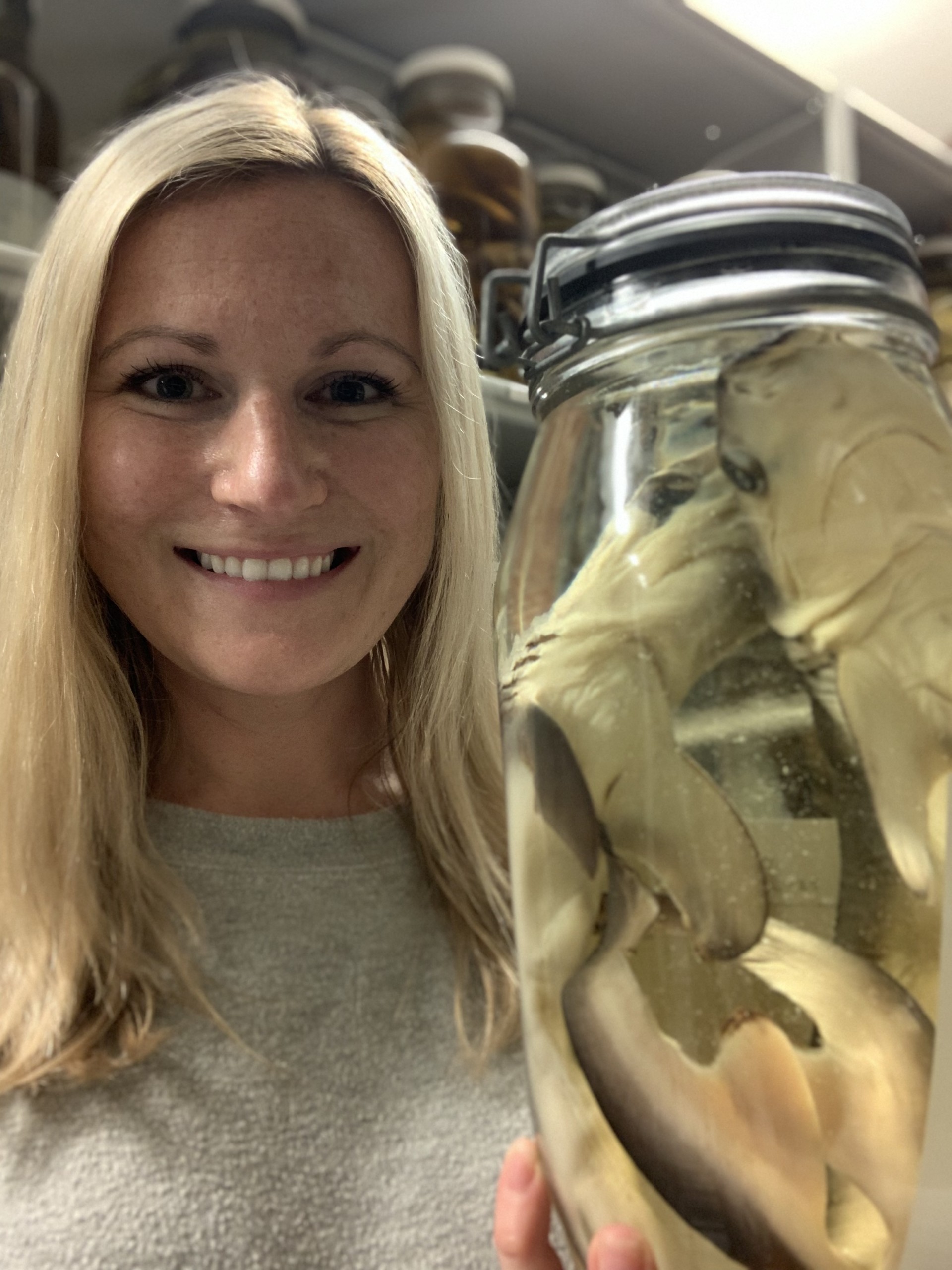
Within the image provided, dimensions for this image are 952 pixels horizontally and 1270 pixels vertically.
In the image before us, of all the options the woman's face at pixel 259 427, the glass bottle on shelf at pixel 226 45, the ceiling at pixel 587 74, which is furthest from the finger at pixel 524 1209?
the ceiling at pixel 587 74

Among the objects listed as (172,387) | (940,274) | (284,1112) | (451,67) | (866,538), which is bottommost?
(284,1112)

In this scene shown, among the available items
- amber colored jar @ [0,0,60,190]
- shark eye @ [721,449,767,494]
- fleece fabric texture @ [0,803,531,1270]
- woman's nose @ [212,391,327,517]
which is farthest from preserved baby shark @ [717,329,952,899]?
amber colored jar @ [0,0,60,190]

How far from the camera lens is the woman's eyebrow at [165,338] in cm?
49

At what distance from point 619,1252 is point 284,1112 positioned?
358 millimetres

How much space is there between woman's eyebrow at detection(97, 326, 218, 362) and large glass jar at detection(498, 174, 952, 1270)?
11.2 inches

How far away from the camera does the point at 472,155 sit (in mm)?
886

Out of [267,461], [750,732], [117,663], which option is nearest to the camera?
[750,732]

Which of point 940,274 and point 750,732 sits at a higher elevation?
point 940,274

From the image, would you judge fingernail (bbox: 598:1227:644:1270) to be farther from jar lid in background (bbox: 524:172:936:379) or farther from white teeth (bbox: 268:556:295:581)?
white teeth (bbox: 268:556:295:581)

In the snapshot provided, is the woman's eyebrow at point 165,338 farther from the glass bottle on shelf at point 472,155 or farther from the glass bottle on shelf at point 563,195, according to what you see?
the glass bottle on shelf at point 563,195

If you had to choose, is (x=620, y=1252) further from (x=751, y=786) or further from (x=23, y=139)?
A: (x=23, y=139)

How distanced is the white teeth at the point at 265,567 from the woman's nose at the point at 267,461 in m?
0.03

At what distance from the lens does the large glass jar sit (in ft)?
0.71

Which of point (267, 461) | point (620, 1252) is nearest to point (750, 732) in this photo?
point (620, 1252)
